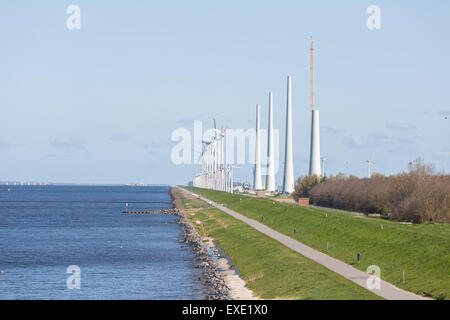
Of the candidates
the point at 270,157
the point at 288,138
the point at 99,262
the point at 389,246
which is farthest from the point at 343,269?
the point at 270,157

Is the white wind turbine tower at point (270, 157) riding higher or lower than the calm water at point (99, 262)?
higher

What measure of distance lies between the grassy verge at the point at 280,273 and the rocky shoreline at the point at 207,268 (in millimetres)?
1836

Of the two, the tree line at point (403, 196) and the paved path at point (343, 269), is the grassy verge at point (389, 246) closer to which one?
the paved path at point (343, 269)

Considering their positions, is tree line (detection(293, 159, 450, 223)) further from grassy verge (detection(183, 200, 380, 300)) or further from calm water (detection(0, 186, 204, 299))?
calm water (detection(0, 186, 204, 299))

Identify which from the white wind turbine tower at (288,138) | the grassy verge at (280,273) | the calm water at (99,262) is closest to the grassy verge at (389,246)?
the grassy verge at (280,273)

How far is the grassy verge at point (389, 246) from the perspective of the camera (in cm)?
4075

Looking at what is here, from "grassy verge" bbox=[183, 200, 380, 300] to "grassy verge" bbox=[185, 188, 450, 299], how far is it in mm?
3270

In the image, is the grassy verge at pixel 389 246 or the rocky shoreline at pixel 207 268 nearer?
the grassy verge at pixel 389 246

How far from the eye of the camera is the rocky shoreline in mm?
43906

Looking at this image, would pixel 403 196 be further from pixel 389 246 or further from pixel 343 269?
pixel 343 269

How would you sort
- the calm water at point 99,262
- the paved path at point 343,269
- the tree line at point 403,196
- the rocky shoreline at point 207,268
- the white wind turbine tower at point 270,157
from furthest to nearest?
the white wind turbine tower at point 270,157 < the tree line at point 403,196 < the calm water at point 99,262 < the rocky shoreline at point 207,268 < the paved path at point 343,269

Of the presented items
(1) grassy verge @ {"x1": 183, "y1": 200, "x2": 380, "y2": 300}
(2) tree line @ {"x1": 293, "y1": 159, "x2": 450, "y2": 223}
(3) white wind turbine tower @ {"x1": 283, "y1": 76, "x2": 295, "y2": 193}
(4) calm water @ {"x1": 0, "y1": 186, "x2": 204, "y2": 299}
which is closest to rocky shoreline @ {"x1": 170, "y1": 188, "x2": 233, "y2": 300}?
(4) calm water @ {"x1": 0, "y1": 186, "x2": 204, "y2": 299}

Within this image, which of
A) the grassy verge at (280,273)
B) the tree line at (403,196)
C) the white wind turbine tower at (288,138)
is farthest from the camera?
the white wind turbine tower at (288,138)

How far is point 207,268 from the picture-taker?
56.9 meters
